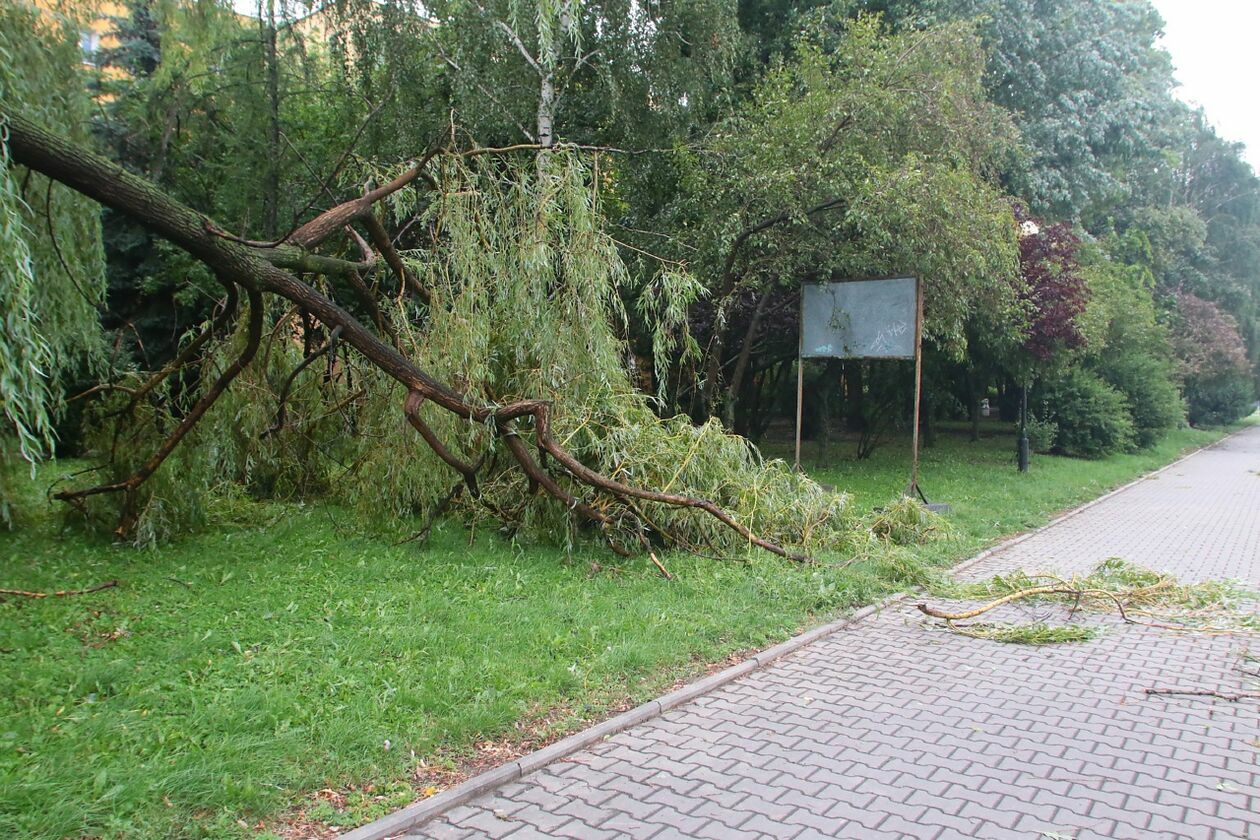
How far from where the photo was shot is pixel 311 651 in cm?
547

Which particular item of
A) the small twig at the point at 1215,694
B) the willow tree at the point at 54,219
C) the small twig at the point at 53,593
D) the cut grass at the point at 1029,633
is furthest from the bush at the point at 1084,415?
the small twig at the point at 53,593

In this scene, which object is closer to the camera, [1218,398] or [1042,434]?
[1042,434]

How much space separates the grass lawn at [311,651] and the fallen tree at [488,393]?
0.51 metres

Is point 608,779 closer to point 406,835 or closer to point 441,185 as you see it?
point 406,835

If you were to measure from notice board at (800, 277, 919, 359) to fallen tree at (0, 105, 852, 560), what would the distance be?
11.4 ft

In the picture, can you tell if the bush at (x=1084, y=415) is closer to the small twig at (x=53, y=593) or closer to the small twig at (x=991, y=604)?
the small twig at (x=991, y=604)

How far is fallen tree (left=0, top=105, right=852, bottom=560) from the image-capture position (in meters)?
7.97

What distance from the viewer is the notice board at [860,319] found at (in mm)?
12211

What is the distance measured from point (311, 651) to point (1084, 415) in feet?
72.1

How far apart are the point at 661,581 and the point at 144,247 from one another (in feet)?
49.1

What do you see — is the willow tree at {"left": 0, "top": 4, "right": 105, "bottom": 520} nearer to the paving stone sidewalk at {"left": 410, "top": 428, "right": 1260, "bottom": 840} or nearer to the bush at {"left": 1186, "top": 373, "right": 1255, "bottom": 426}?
the paving stone sidewalk at {"left": 410, "top": 428, "right": 1260, "bottom": 840}

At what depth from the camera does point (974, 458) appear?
21.3m

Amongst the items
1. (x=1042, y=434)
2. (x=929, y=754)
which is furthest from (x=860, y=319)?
(x=1042, y=434)

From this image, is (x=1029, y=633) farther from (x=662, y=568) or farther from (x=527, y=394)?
(x=527, y=394)
